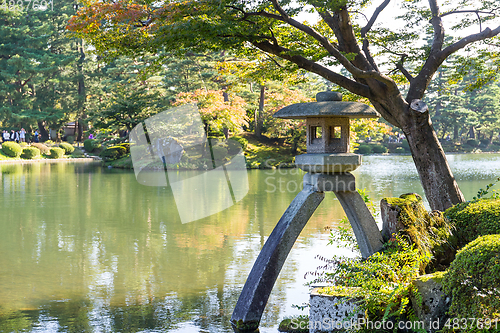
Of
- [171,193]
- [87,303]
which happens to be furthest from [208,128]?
[87,303]

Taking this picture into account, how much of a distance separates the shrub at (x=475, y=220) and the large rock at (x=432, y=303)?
4.09 feet

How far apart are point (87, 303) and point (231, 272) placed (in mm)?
1777

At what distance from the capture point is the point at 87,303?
14.8 ft

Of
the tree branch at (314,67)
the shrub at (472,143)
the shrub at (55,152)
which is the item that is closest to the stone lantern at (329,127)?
the tree branch at (314,67)

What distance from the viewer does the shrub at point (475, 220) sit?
3.92 metres

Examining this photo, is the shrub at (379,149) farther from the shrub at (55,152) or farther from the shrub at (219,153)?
the shrub at (55,152)

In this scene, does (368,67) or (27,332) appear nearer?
(27,332)

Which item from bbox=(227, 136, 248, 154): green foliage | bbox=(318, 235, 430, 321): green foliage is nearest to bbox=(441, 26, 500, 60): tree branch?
bbox=(318, 235, 430, 321): green foliage

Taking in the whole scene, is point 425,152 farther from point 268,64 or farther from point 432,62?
point 268,64

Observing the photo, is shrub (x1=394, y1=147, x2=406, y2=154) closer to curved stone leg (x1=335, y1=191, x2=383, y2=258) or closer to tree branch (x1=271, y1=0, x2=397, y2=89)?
tree branch (x1=271, y1=0, x2=397, y2=89)

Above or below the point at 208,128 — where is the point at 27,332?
below

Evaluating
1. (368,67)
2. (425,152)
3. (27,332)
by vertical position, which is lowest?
(27,332)

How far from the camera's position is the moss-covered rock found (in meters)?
3.67

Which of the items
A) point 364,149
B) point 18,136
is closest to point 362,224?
point 18,136
